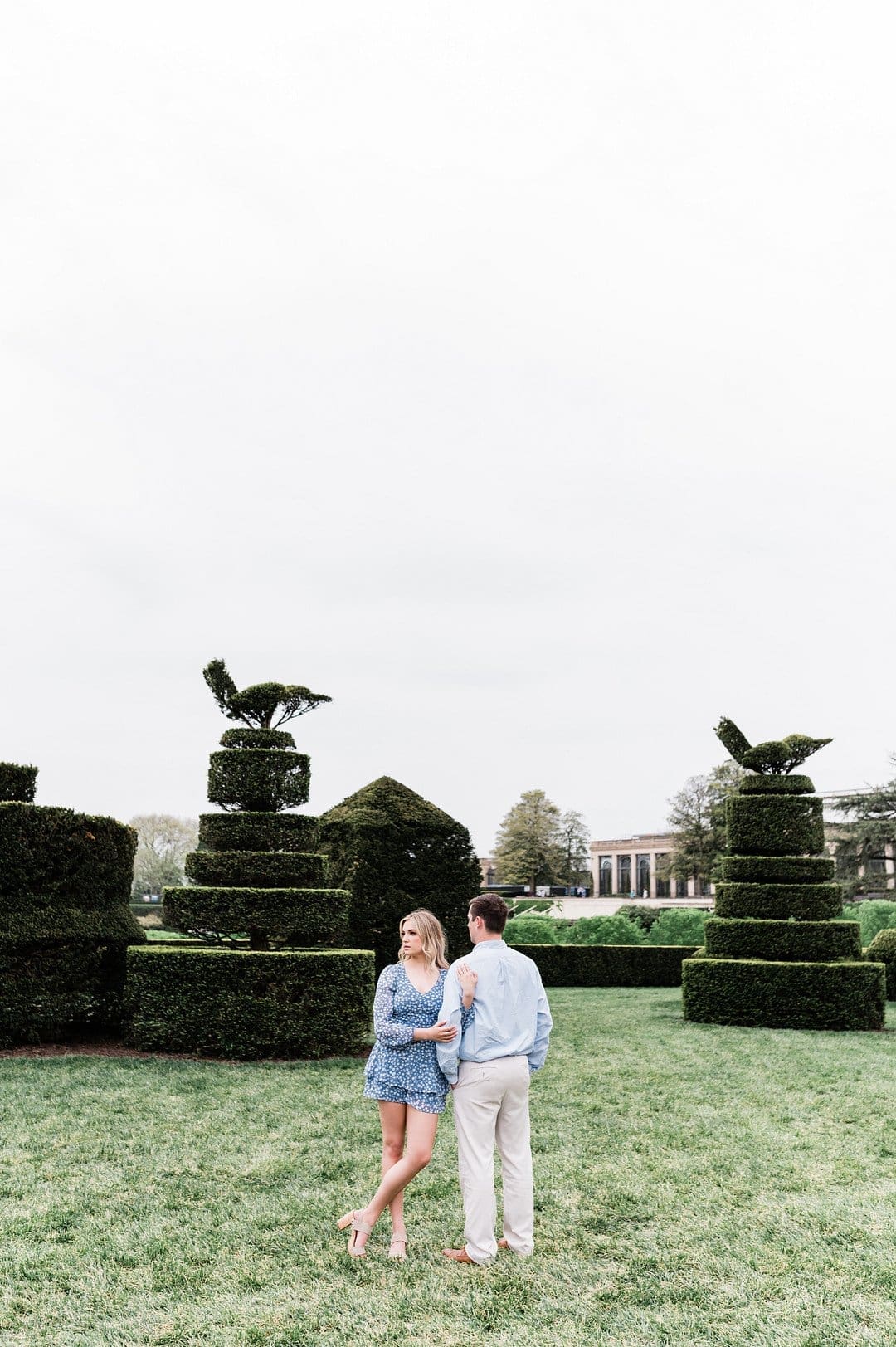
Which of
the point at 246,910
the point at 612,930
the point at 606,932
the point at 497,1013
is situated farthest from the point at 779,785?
the point at 606,932

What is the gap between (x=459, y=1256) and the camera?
462 cm

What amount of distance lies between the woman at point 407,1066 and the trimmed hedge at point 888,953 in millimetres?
16118

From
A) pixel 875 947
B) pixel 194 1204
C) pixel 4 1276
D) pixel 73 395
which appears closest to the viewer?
pixel 4 1276

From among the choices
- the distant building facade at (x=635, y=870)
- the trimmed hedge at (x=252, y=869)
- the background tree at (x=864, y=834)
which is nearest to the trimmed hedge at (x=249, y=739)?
the trimmed hedge at (x=252, y=869)

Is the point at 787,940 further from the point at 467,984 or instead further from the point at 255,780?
the point at 467,984

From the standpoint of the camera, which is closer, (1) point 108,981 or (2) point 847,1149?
(2) point 847,1149

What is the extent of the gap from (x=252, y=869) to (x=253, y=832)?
1.52ft

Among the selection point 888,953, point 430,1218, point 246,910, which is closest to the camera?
point 430,1218

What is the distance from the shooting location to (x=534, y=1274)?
176 inches

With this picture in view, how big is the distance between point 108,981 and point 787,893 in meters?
9.84

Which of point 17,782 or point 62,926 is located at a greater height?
point 17,782

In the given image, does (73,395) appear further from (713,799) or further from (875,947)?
(713,799)

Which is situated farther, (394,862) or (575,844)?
(575,844)

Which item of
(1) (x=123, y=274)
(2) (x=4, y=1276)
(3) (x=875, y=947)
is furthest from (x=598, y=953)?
(2) (x=4, y=1276)
